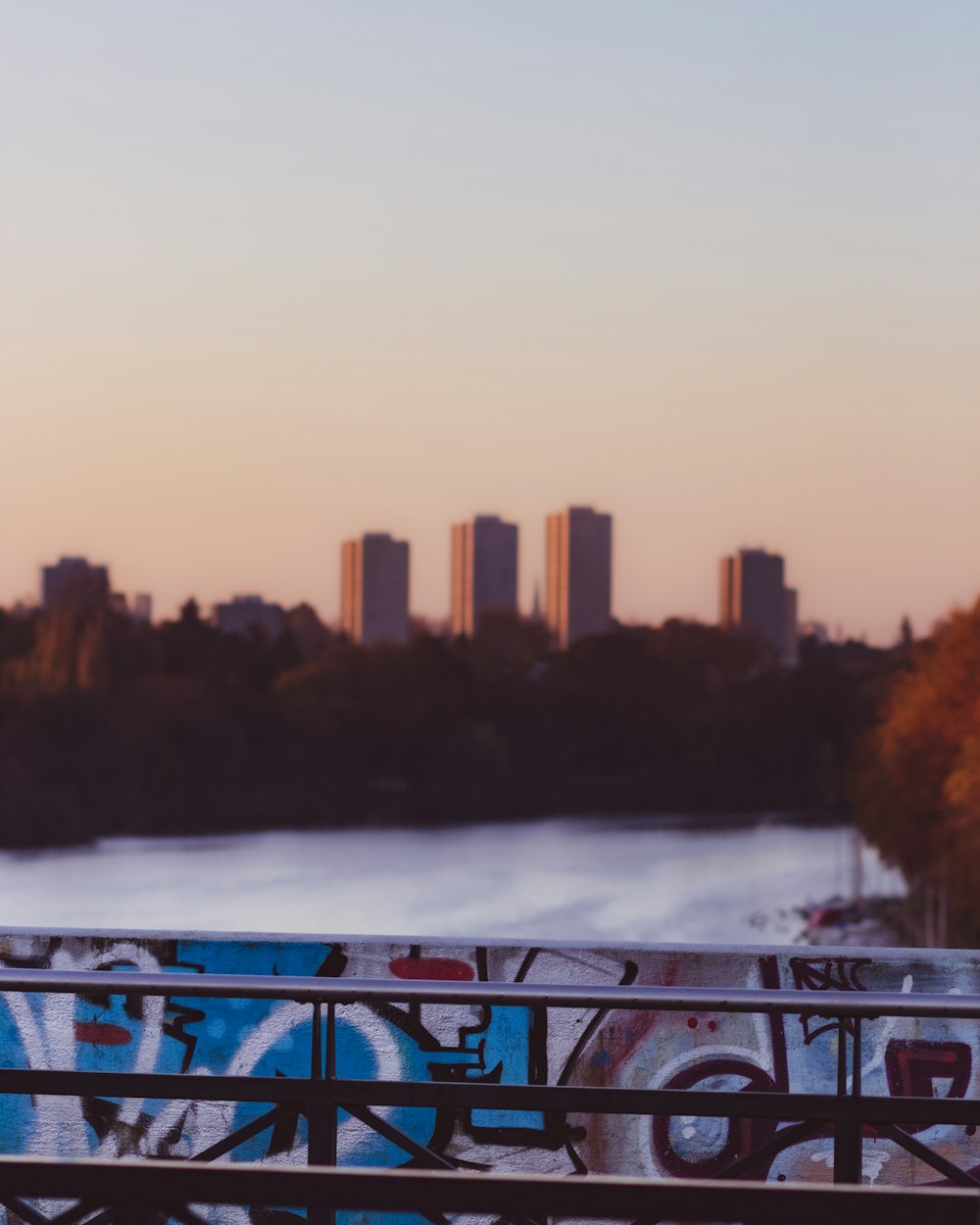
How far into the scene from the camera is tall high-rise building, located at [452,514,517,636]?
8831 centimetres

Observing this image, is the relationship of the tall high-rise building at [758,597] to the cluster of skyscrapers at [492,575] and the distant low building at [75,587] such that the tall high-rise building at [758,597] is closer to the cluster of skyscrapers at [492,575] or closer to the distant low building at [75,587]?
the cluster of skyscrapers at [492,575]

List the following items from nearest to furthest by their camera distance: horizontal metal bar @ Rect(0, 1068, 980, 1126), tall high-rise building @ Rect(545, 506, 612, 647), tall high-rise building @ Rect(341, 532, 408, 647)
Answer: horizontal metal bar @ Rect(0, 1068, 980, 1126), tall high-rise building @ Rect(341, 532, 408, 647), tall high-rise building @ Rect(545, 506, 612, 647)

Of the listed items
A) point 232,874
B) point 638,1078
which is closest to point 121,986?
point 638,1078

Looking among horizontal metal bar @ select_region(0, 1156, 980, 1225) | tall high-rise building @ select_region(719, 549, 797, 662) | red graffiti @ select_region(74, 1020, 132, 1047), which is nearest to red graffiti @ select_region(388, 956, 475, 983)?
red graffiti @ select_region(74, 1020, 132, 1047)

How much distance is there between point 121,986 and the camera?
130 inches

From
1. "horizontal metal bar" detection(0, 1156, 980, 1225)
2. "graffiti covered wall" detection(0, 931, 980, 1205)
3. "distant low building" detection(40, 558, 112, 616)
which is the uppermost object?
"distant low building" detection(40, 558, 112, 616)

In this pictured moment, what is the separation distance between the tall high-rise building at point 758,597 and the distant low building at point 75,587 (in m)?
32.7

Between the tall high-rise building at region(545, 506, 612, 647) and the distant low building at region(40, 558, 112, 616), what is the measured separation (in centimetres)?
2351

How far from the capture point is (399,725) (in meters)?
75.4

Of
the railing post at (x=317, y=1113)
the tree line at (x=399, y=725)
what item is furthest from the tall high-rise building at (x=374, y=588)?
the railing post at (x=317, y=1113)

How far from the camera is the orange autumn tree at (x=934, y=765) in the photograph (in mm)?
37719

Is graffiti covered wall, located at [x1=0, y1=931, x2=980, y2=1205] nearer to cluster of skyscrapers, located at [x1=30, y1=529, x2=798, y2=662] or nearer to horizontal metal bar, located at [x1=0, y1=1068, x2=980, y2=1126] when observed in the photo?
horizontal metal bar, located at [x1=0, y1=1068, x2=980, y2=1126]

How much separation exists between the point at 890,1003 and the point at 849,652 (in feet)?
259

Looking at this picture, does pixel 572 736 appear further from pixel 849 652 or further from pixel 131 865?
pixel 131 865
